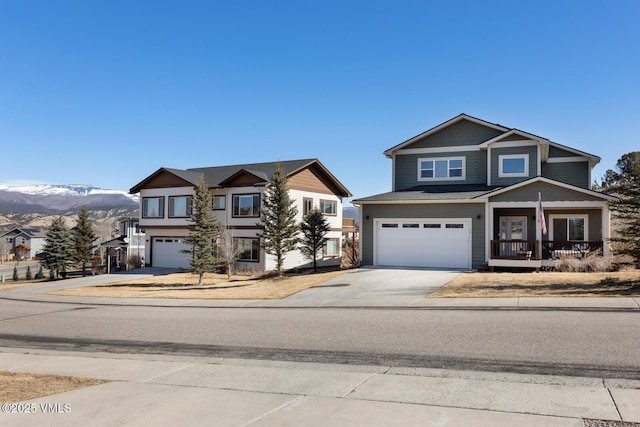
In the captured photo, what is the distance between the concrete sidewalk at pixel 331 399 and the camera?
6160 mm

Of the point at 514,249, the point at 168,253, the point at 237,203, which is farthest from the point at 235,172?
the point at 514,249

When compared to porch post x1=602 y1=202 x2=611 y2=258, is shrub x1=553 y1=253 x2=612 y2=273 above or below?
below

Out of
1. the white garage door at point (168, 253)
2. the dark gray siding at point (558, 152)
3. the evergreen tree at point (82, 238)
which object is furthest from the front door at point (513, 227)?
the evergreen tree at point (82, 238)

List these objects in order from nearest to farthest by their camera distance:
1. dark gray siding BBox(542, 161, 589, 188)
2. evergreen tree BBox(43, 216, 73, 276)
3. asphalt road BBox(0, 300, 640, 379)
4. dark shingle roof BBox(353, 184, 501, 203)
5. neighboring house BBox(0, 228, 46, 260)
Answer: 1. asphalt road BBox(0, 300, 640, 379)
2. dark shingle roof BBox(353, 184, 501, 203)
3. dark gray siding BBox(542, 161, 589, 188)
4. evergreen tree BBox(43, 216, 73, 276)
5. neighboring house BBox(0, 228, 46, 260)

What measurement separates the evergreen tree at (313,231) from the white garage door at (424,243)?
16.8 feet

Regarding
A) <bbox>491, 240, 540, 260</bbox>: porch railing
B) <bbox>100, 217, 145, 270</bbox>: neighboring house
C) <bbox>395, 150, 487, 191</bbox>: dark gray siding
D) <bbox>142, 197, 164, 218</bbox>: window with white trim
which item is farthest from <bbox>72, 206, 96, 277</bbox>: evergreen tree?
<bbox>491, 240, 540, 260</bbox>: porch railing

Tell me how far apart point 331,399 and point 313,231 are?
82.0 ft

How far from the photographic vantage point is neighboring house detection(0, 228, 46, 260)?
289 feet

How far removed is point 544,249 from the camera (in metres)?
25.0

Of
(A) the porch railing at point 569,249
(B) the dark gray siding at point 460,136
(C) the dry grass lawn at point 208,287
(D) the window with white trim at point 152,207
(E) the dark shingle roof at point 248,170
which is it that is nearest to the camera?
(C) the dry grass lawn at point 208,287

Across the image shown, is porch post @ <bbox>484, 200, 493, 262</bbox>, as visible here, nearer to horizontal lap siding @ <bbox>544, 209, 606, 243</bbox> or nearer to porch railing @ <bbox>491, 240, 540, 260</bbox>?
porch railing @ <bbox>491, 240, 540, 260</bbox>

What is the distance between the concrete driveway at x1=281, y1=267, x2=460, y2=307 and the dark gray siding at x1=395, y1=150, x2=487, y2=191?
21.7 ft

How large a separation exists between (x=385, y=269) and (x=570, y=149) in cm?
1247

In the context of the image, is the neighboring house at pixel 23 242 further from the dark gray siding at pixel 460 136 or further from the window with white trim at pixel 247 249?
the dark gray siding at pixel 460 136
